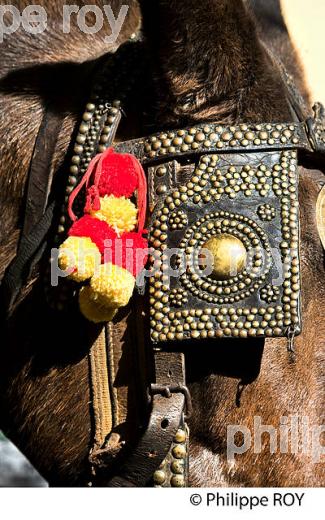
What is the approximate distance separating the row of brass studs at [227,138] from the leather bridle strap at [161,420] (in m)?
0.45

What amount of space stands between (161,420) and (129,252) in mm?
365

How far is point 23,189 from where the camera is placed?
185 cm

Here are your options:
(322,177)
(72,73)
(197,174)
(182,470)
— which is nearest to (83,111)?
(72,73)

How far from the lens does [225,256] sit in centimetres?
165

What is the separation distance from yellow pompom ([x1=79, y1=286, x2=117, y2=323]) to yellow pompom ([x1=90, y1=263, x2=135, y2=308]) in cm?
2

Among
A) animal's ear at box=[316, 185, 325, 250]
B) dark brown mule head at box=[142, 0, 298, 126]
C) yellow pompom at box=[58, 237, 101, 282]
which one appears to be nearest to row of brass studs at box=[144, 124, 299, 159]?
dark brown mule head at box=[142, 0, 298, 126]

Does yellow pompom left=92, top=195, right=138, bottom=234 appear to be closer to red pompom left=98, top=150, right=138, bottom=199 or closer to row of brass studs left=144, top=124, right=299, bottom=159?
red pompom left=98, top=150, right=138, bottom=199

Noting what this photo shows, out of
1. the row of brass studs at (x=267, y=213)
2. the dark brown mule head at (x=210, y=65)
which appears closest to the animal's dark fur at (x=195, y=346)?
the dark brown mule head at (x=210, y=65)

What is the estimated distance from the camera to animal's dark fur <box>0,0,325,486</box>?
5.47 ft

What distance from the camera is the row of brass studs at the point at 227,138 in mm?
1681

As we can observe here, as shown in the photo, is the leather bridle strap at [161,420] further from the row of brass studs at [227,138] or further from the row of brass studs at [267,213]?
the row of brass studs at [227,138]

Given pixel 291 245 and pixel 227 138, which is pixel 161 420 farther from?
pixel 227 138

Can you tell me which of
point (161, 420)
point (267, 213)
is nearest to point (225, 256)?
point (267, 213)

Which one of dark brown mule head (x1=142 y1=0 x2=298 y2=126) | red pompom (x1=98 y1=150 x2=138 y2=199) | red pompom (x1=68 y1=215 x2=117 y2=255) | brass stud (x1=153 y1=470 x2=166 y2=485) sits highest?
dark brown mule head (x1=142 y1=0 x2=298 y2=126)
